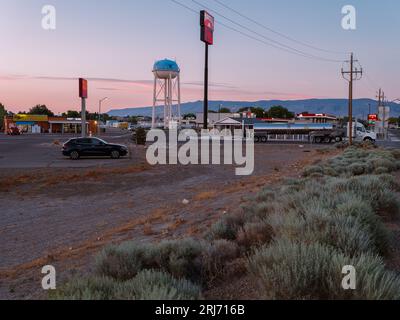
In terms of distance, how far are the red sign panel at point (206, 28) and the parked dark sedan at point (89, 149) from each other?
1203 inches

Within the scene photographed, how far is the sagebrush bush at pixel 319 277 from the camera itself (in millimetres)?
4352

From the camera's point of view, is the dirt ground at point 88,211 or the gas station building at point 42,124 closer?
the dirt ground at point 88,211

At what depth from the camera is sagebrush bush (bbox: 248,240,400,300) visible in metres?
4.35

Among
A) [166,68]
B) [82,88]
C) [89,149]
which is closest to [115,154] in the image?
[89,149]

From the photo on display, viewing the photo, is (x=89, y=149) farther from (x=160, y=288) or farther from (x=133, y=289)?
(x=160, y=288)

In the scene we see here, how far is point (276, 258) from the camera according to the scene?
16.9ft

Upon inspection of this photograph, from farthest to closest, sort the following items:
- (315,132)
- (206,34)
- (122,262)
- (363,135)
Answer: (315,132)
(363,135)
(206,34)
(122,262)

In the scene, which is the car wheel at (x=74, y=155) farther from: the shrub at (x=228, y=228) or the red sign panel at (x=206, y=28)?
the red sign panel at (x=206, y=28)

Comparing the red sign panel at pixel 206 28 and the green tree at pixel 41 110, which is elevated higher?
the red sign panel at pixel 206 28

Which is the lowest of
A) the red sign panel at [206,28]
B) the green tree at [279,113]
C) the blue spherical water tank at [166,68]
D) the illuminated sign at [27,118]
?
the illuminated sign at [27,118]

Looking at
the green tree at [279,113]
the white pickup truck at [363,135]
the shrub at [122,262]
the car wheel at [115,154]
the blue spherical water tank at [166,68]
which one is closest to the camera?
the shrub at [122,262]

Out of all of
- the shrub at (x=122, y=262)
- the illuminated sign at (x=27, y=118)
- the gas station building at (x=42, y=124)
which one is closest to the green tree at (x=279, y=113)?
the gas station building at (x=42, y=124)

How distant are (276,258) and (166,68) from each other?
76.7 m

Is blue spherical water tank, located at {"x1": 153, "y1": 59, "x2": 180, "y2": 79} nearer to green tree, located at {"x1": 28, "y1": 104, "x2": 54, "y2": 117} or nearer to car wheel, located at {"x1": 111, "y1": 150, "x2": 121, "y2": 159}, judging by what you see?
car wheel, located at {"x1": 111, "y1": 150, "x2": 121, "y2": 159}
